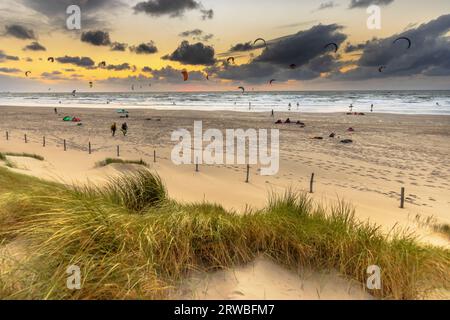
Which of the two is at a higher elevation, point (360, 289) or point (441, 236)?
point (360, 289)

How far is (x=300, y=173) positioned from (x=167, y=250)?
13985 mm

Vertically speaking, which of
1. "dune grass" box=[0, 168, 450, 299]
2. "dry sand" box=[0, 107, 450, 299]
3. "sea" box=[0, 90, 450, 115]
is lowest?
"dry sand" box=[0, 107, 450, 299]

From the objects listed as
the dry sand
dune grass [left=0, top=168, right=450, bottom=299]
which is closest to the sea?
the dry sand

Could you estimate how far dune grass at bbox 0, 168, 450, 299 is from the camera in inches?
115

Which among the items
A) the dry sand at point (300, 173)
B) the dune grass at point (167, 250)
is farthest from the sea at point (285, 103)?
the dune grass at point (167, 250)

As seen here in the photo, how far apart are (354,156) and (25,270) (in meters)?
21.1

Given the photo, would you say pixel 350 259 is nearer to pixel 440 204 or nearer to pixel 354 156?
pixel 440 204

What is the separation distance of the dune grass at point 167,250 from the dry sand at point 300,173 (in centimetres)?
32

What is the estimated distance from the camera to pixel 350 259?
141 inches

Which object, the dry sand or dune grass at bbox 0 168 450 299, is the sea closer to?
the dry sand

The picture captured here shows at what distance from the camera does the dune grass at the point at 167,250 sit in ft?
9.59

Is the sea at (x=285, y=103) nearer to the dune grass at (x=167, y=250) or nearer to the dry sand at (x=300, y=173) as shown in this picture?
the dry sand at (x=300, y=173)

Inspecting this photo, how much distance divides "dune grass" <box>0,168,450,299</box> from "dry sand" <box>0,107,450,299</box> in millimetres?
320
